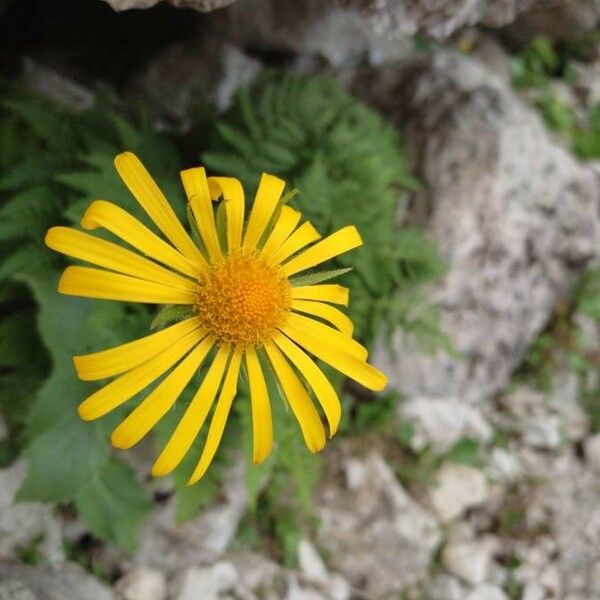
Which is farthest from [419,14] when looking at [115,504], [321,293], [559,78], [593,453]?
[559,78]

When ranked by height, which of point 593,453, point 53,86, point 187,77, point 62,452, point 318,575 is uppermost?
point 187,77

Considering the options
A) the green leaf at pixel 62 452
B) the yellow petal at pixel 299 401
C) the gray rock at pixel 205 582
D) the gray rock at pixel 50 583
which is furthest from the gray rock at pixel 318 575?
the yellow petal at pixel 299 401

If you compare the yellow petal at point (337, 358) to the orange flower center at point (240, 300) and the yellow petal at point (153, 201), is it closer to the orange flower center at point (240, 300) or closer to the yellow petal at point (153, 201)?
the orange flower center at point (240, 300)

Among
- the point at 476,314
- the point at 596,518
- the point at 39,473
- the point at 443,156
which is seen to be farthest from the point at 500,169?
the point at 39,473

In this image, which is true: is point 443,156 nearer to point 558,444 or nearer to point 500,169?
point 500,169

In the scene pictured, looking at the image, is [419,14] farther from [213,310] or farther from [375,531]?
[375,531]

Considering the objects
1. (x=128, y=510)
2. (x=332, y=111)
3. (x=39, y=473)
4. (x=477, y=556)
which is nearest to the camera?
(x=39, y=473)

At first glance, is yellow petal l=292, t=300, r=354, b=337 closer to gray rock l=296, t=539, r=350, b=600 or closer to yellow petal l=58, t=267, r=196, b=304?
yellow petal l=58, t=267, r=196, b=304
